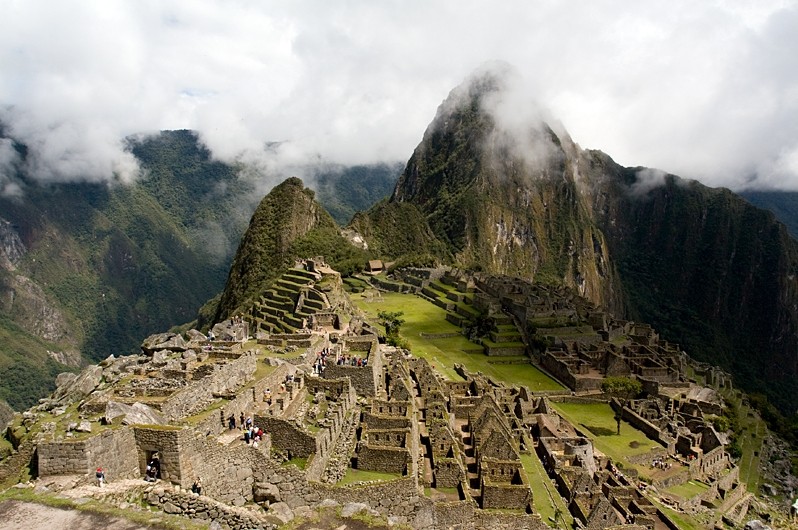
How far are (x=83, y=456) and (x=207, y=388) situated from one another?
4.96 m

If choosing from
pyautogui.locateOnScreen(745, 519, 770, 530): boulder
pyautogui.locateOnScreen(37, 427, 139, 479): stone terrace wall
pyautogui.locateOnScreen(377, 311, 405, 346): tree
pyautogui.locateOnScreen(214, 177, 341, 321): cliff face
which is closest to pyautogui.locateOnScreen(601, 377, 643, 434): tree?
pyautogui.locateOnScreen(745, 519, 770, 530): boulder

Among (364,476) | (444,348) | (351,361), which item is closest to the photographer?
(364,476)

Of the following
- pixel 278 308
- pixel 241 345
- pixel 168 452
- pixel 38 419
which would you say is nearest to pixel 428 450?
pixel 241 345

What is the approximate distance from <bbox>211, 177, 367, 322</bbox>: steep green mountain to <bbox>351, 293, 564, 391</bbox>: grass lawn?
1164 inches

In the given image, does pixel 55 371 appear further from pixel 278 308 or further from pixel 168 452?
pixel 168 452

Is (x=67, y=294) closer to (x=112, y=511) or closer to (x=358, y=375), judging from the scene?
(x=358, y=375)

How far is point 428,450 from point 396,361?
26.3ft

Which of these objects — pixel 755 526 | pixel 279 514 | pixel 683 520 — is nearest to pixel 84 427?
pixel 279 514

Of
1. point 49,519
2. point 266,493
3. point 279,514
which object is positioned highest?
point 49,519

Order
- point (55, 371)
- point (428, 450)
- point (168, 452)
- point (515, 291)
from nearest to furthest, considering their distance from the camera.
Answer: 1. point (168, 452)
2. point (428, 450)
3. point (515, 291)
4. point (55, 371)

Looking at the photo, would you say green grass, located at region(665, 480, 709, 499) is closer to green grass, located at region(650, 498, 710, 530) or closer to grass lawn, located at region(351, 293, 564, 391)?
green grass, located at region(650, 498, 710, 530)

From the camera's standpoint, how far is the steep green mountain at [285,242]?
110250mm

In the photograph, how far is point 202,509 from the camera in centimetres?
1317

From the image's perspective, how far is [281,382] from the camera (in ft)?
72.2
